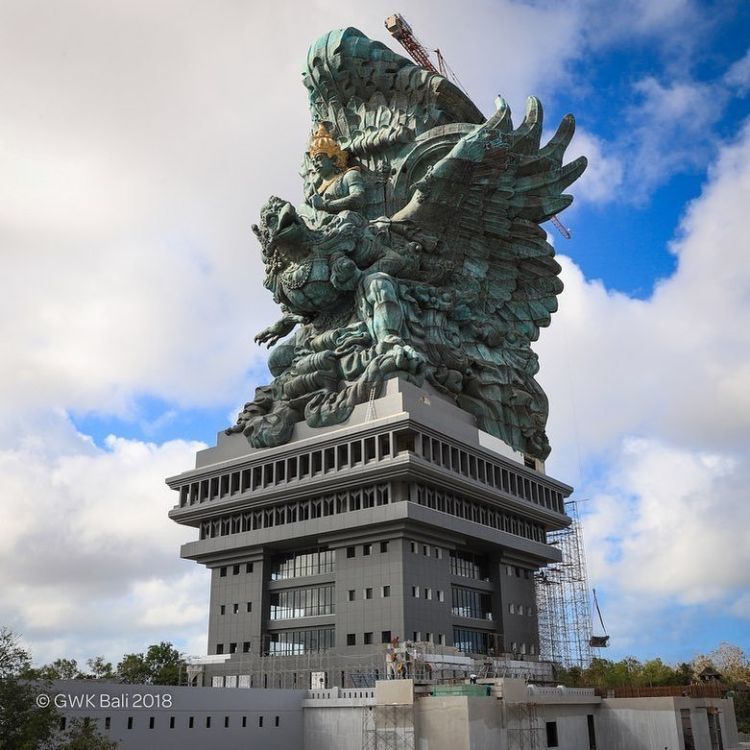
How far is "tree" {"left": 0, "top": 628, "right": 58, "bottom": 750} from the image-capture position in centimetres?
2970

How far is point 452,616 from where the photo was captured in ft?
192

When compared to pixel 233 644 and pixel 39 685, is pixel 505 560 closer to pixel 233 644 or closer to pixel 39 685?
pixel 233 644

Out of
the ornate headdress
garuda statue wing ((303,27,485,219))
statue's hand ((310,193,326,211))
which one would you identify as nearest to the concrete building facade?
statue's hand ((310,193,326,211))

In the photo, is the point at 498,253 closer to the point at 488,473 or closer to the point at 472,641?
the point at 488,473

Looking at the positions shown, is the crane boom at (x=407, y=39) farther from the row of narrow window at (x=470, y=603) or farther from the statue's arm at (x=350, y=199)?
the row of narrow window at (x=470, y=603)

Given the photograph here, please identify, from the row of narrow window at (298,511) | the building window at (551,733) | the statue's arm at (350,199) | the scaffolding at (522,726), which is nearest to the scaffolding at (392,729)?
the scaffolding at (522,726)

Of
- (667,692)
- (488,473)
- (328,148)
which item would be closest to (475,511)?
(488,473)

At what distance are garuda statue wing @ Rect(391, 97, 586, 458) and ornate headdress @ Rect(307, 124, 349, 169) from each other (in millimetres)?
8519

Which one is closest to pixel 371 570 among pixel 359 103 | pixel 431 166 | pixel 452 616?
pixel 452 616

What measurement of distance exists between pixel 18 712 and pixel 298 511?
31827mm

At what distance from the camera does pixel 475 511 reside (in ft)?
A: 204

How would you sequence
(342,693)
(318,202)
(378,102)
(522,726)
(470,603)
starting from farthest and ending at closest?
(378,102), (318,202), (470,603), (342,693), (522,726)

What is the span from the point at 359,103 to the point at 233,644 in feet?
160

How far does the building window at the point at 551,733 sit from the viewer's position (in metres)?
45.6
